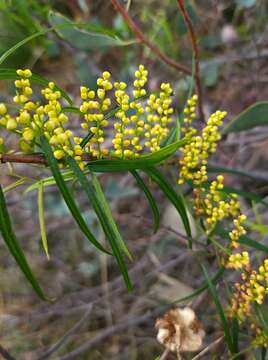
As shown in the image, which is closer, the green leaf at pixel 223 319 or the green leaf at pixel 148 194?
the green leaf at pixel 148 194

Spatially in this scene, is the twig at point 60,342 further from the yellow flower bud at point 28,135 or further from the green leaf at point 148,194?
the yellow flower bud at point 28,135

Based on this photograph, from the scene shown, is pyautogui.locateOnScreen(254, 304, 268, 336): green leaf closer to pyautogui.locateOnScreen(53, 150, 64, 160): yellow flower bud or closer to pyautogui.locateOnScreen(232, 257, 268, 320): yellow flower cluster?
pyautogui.locateOnScreen(232, 257, 268, 320): yellow flower cluster

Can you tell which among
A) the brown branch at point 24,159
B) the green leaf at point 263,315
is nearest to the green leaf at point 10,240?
the brown branch at point 24,159

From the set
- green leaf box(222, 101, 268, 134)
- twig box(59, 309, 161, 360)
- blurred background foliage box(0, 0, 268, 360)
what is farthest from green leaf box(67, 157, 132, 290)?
twig box(59, 309, 161, 360)

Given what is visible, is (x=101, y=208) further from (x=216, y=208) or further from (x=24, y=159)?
(x=216, y=208)

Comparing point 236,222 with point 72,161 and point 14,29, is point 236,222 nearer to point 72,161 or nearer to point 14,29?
point 72,161
